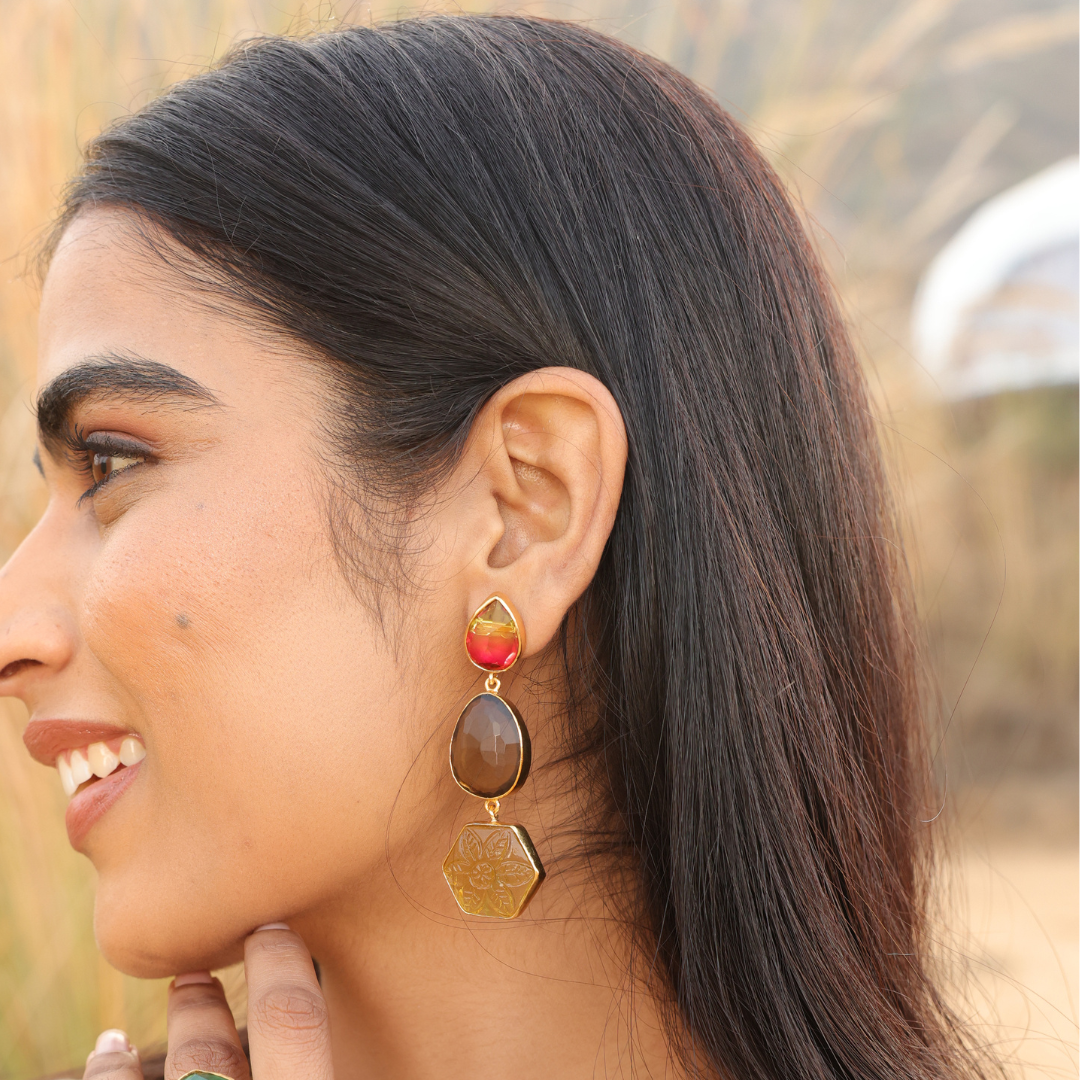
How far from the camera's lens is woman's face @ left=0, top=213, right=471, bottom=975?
1.16m

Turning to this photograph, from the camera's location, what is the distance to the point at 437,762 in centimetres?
121

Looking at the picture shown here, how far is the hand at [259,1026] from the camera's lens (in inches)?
46.7

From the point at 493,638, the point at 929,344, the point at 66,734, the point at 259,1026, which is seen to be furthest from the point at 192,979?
the point at 929,344

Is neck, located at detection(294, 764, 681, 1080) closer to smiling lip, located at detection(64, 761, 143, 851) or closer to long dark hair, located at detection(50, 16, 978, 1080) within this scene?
long dark hair, located at detection(50, 16, 978, 1080)

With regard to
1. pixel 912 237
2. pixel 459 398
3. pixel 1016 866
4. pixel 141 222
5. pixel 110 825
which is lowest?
pixel 1016 866

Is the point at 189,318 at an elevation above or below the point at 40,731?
above

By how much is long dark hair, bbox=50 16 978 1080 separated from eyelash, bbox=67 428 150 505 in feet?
0.67

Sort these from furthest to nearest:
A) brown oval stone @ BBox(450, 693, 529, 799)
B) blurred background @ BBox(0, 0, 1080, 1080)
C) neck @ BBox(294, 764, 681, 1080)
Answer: blurred background @ BBox(0, 0, 1080, 1080), neck @ BBox(294, 764, 681, 1080), brown oval stone @ BBox(450, 693, 529, 799)

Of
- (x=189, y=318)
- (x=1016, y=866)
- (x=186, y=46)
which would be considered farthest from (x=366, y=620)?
(x=1016, y=866)

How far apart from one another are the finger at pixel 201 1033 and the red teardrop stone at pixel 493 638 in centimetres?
56

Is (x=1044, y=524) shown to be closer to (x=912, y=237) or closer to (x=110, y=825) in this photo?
(x=912, y=237)

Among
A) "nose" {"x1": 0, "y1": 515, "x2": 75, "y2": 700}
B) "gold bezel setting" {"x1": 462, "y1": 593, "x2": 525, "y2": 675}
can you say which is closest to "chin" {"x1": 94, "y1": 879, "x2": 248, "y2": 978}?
"nose" {"x1": 0, "y1": 515, "x2": 75, "y2": 700}

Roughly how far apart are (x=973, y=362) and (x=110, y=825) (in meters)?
4.46

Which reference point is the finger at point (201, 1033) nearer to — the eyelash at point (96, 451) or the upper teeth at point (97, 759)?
the upper teeth at point (97, 759)
